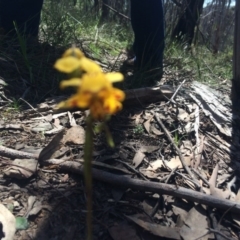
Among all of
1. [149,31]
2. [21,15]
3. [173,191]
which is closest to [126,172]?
[173,191]

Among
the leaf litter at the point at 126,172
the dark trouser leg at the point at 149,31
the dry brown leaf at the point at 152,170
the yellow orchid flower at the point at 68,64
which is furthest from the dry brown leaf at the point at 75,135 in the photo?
the yellow orchid flower at the point at 68,64

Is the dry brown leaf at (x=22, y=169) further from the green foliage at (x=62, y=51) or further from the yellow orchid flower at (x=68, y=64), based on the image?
the yellow orchid flower at (x=68, y=64)

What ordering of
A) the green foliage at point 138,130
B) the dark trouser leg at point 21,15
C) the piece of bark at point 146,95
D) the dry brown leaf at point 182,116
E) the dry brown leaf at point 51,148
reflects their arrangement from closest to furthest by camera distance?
the dry brown leaf at point 51,148 → the green foliage at point 138,130 → the dry brown leaf at point 182,116 → the piece of bark at point 146,95 → the dark trouser leg at point 21,15

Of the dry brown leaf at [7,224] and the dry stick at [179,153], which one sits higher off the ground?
the dry stick at [179,153]

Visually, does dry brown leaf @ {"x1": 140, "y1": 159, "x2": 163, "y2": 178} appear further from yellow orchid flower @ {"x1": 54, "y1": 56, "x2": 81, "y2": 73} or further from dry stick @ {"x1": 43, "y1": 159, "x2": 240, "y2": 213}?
yellow orchid flower @ {"x1": 54, "y1": 56, "x2": 81, "y2": 73}

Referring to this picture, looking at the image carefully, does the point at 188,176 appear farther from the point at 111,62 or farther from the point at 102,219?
the point at 111,62

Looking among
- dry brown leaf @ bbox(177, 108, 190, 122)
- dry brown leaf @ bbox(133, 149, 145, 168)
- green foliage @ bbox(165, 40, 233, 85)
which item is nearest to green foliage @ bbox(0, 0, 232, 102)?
green foliage @ bbox(165, 40, 233, 85)

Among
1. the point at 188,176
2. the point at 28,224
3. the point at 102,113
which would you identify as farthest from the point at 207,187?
the point at 102,113

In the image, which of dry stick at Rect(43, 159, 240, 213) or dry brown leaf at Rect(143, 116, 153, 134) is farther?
dry brown leaf at Rect(143, 116, 153, 134)
